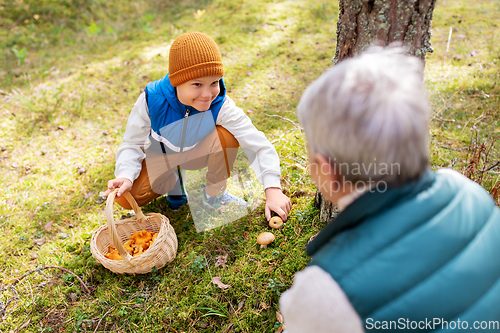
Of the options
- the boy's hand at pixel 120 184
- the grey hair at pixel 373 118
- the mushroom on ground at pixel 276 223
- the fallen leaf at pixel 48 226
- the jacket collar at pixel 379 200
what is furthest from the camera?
the fallen leaf at pixel 48 226

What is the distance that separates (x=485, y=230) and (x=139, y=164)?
2.35 m

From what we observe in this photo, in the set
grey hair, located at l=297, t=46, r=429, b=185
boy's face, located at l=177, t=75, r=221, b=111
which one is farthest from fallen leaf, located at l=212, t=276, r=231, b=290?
grey hair, located at l=297, t=46, r=429, b=185

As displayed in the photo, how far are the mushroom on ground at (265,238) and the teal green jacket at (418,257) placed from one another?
4.56ft

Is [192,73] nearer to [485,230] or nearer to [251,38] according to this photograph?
[485,230]

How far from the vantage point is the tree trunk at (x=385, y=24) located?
5.31ft

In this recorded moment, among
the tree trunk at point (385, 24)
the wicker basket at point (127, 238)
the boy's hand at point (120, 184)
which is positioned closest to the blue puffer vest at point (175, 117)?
the boy's hand at point (120, 184)

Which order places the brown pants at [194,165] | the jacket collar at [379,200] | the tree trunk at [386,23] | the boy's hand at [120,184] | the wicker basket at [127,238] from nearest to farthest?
the jacket collar at [379,200] → the tree trunk at [386,23] → the wicker basket at [127,238] → the boy's hand at [120,184] → the brown pants at [194,165]

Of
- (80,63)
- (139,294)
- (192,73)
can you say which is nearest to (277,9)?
(80,63)

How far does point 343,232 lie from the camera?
1.05m

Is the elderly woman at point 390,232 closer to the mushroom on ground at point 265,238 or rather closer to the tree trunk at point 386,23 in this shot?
the tree trunk at point 386,23

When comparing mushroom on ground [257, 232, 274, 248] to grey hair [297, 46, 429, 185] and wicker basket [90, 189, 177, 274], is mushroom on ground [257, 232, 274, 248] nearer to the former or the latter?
wicker basket [90, 189, 177, 274]

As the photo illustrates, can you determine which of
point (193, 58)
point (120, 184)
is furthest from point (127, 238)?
point (193, 58)

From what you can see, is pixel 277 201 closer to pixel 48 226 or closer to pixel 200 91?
pixel 200 91

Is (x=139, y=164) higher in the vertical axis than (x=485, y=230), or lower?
lower
